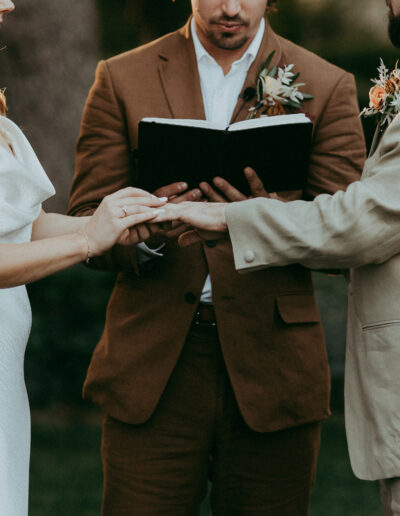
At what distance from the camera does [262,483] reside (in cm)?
254

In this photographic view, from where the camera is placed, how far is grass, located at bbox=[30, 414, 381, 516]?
3857mm

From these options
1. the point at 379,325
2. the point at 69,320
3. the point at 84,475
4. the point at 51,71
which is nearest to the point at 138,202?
the point at 379,325

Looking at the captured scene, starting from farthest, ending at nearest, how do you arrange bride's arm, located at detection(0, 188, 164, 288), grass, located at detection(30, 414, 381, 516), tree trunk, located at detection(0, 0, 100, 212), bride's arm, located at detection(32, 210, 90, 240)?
1. tree trunk, located at detection(0, 0, 100, 212)
2. grass, located at detection(30, 414, 381, 516)
3. bride's arm, located at detection(32, 210, 90, 240)
4. bride's arm, located at detection(0, 188, 164, 288)

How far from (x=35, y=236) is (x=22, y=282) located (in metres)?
0.40

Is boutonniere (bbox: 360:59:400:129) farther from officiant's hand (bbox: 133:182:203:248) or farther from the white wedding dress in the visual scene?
the white wedding dress

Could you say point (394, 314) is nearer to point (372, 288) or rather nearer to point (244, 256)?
point (372, 288)

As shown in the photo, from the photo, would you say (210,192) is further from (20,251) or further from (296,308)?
(20,251)

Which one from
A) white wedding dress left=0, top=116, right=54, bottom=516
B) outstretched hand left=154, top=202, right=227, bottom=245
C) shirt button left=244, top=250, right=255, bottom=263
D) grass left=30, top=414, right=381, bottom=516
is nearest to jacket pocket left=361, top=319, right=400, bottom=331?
shirt button left=244, top=250, right=255, bottom=263

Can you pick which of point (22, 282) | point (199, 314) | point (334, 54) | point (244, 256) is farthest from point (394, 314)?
point (334, 54)

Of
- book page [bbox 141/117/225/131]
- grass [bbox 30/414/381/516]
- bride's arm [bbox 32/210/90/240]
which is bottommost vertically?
grass [bbox 30/414/381/516]

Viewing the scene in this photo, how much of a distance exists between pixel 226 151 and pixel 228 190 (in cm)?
13

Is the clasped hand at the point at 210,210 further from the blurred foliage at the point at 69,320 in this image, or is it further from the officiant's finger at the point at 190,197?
the blurred foliage at the point at 69,320

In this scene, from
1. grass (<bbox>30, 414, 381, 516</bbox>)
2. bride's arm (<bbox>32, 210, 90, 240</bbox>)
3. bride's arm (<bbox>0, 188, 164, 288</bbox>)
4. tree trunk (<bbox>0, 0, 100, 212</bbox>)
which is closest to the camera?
bride's arm (<bbox>0, 188, 164, 288</bbox>)

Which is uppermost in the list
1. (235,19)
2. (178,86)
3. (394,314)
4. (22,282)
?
(235,19)
